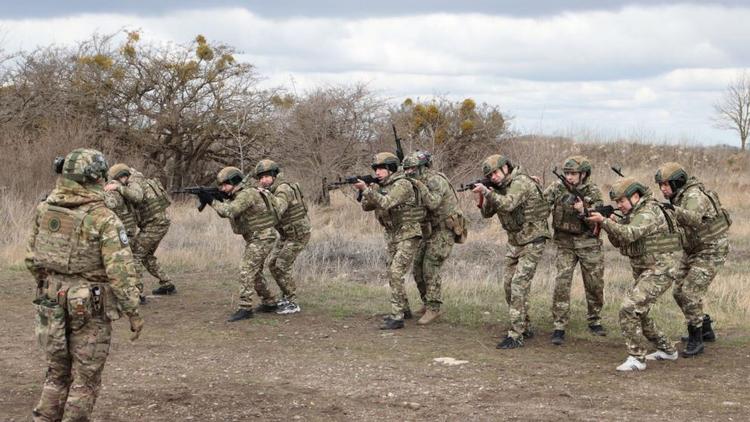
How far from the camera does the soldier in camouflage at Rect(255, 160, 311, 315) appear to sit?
9.83 m

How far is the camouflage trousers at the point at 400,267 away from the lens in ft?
30.1

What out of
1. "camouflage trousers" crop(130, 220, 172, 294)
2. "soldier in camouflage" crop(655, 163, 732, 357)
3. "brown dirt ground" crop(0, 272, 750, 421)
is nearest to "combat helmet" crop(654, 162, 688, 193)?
"soldier in camouflage" crop(655, 163, 732, 357)

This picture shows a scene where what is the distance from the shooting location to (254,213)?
952 cm

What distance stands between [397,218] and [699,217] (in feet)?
10.5

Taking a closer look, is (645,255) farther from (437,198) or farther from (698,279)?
(437,198)

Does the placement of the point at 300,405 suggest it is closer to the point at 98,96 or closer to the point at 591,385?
the point at 591,385

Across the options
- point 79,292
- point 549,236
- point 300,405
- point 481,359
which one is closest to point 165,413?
point 300,405

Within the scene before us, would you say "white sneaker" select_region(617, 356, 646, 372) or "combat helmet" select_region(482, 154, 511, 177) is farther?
"combat helmet" select_region(482, 154, 511, 177)

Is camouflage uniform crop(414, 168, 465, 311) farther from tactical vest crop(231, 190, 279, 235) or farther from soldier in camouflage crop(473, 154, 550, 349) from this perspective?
tactical vest crop(231, 190, 279, 235)

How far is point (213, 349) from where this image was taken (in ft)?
27.5

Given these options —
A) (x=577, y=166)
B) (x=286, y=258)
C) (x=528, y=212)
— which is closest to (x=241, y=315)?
(x=286, y=258)


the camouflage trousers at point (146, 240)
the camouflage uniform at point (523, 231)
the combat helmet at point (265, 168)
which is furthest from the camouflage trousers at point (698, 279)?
the camouflage trousers at point (146, 240)

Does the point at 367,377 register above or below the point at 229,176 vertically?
below

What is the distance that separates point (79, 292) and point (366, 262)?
8613 mm
